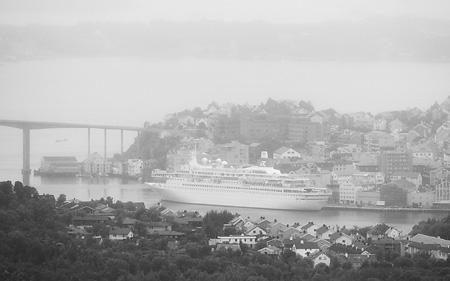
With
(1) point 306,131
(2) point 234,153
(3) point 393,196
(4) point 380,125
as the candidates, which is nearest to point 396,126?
(4) point 380,125

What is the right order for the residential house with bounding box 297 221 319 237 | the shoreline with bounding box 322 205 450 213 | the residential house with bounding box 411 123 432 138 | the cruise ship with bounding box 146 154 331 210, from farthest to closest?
the residential house with bounding box 411 123 432 138 < the cruise ship with bounding box 146 154 331 210 < the shoreline with bounding box 322 205 450 213 < the residential house with bounding box 297 221 319 237

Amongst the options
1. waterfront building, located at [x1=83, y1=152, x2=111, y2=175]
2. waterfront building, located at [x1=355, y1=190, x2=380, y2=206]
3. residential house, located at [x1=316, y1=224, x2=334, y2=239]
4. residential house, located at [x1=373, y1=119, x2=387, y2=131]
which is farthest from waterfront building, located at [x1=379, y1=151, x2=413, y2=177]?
residential house, located at [x1=316, y1=224, x2=334, y2=239]

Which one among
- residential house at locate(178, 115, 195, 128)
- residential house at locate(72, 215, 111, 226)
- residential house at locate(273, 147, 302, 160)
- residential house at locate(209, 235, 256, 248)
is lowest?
residential house at locate(209, 235, 256, 248)

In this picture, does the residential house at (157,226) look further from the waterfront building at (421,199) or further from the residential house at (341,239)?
the waterfront building at (421,199)

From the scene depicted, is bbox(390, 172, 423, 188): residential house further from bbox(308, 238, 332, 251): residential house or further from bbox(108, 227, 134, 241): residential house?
bbox(108, 227, 134, 241): residential house

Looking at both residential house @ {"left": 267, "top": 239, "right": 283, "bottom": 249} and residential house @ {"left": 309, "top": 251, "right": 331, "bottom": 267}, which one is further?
residential house @ {"left": 267, "top": 239, "right": 283, "bottom": 249}

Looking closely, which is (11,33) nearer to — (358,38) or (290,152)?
(290,152)

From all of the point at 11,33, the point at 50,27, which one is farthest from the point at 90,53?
the point at 11,33
